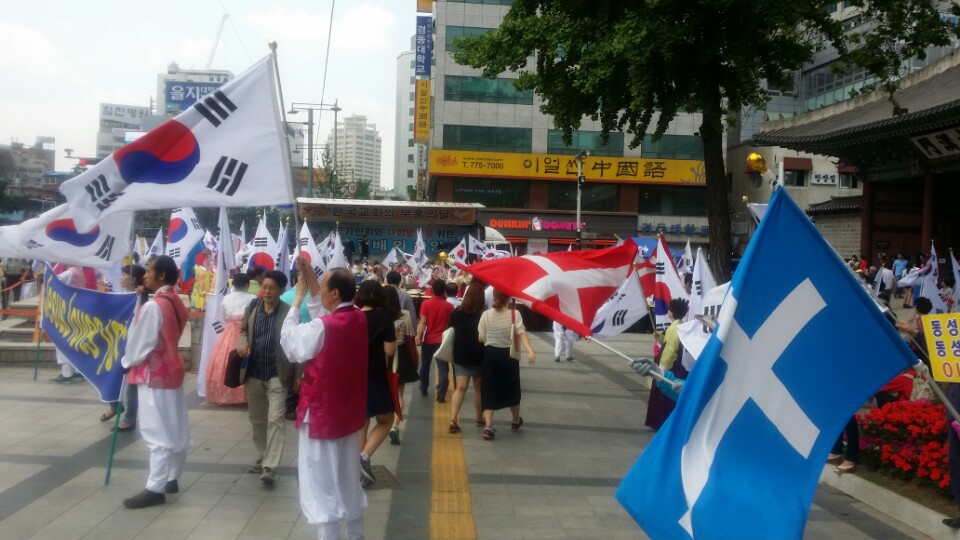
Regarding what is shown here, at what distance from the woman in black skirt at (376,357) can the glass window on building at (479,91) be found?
39906 mm

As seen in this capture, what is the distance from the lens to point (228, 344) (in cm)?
961

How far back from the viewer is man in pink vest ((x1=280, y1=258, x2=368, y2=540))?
16.5 feet

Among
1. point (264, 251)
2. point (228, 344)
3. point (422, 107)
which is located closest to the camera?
point (228, 344)

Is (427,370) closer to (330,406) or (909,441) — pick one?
(909,441)

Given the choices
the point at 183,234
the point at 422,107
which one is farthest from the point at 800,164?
the point at 183,234

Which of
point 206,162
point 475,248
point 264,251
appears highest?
point 206,162

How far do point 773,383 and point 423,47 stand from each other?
2164 inches

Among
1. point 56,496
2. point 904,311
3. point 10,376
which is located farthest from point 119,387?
point 904,311

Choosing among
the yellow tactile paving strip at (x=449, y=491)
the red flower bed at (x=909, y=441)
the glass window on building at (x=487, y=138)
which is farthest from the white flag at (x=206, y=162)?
the glass window on building at (x=487, y=138)

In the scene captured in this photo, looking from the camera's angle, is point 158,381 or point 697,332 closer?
point 158,381

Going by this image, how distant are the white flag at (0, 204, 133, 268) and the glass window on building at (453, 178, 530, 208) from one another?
38.4 meters

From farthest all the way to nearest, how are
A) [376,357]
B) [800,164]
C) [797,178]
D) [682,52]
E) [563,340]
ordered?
[797,178] < [800,164] < [563,340] < [682,52] < [376,357]

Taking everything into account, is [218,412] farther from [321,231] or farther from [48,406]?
[321,231]

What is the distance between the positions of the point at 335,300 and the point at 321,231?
32043 mm
